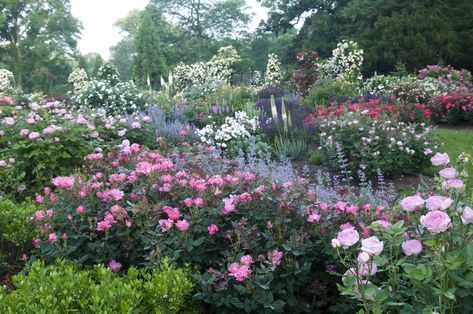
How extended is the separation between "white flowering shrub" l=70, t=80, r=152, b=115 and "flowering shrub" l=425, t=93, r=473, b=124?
21.8ft

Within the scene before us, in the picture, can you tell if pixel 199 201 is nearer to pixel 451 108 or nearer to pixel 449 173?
pixel 449 173

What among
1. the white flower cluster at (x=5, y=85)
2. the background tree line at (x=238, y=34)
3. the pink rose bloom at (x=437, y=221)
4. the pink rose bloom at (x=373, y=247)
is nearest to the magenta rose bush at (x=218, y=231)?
the pink rose bloom at (x=373, y=247)

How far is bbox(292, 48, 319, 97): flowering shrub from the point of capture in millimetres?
14586

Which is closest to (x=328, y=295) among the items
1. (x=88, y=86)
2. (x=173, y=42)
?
(x=88, y=86)

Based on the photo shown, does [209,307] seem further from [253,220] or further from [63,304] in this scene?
[63,304]

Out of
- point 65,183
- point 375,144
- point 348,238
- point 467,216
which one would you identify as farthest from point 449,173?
point 375,144

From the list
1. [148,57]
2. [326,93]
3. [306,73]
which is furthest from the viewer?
[148,57]

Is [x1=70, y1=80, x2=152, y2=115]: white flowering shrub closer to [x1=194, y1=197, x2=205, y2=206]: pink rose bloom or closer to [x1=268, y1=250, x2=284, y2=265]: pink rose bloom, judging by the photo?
[x1=194, y1=197, x2=205, y2=206]: pink rose bloom

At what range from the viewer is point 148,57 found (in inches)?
1069

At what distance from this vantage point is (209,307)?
2463 millimetres

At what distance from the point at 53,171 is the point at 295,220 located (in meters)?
3.18

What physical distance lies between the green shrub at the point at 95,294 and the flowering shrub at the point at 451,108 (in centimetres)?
939

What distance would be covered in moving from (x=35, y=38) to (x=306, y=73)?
2952cm

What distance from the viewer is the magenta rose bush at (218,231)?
2.23m
